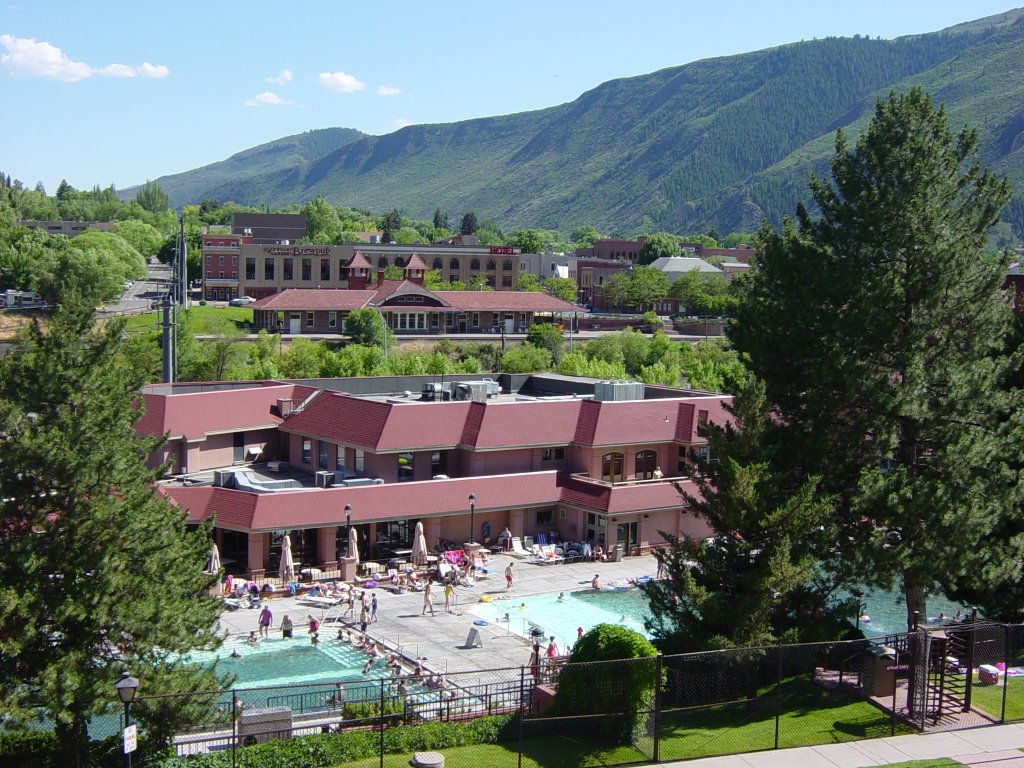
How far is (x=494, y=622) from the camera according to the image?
40000 mm

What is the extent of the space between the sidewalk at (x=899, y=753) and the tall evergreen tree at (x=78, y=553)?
414 inches

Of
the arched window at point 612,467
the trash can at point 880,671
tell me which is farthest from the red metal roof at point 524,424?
the trash can at point 880,671

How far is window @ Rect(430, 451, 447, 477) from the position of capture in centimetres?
5094

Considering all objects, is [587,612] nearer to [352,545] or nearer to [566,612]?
[566,612]

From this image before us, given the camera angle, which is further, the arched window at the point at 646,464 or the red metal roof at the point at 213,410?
the arched window at the point at 646,464

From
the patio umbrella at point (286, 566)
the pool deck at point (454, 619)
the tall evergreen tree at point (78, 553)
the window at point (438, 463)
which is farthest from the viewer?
the window at point (438, 463)

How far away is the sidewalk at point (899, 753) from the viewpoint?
2250 centimetres

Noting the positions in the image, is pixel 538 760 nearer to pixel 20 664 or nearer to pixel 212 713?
pixel 212 713

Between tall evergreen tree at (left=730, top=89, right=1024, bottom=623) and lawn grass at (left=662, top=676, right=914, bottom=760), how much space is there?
391 centimetres

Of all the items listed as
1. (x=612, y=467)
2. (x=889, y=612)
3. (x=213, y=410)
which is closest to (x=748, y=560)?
(x=889, y=612)

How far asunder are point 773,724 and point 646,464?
2953 cm

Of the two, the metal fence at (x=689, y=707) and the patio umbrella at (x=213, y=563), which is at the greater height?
the metal fence at (x=689, y=707)

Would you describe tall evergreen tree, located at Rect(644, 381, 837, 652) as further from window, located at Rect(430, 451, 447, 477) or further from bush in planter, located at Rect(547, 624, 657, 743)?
window, located at Rect(430, 451, 447, 477)

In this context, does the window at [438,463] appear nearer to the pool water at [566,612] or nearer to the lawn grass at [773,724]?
the pool water at [566,612]
